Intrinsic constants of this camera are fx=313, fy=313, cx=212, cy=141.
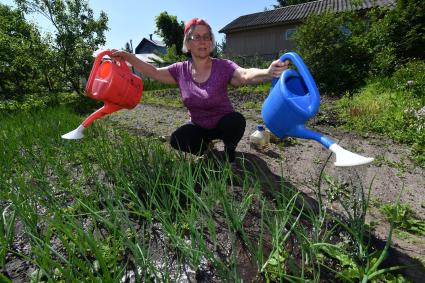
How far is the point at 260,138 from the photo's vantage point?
2.53m

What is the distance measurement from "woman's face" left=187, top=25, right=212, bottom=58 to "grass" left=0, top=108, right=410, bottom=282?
2.25 feet

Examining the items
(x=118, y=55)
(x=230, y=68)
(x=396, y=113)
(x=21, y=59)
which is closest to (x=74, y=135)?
(x=118, y=55)

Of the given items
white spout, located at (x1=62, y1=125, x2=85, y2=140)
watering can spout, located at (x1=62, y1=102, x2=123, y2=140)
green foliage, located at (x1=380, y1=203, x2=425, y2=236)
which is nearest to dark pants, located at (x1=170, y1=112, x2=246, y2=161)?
watering can spout, located at (x1=62, y1=102, x2=123, y2=140)

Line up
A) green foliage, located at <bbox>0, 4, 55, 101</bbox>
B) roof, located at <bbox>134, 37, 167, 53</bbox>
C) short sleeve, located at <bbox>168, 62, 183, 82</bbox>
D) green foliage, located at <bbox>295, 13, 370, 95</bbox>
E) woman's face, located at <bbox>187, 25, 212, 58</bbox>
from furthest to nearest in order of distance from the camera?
1. roof, located at <bbox>134, 37, 167, 53</bbox>
2. green foliage, located at <bbox>0, 4, 55, 101</bbox>
3. green foliage, located at <bbox>295, 13, 370, 95</bbox>
4. short sleeve, located at <bbox>168, 62, 183, 82</bbox>
5. woman's face, located at <bbox>187, 25, 212, 58</bbox>

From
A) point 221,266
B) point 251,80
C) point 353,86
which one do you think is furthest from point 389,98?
point 221,266

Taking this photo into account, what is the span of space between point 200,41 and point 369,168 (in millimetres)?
1500

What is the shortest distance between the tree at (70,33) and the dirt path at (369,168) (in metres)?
6.41

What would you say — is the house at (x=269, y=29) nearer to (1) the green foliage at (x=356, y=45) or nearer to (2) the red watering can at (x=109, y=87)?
(1) the green foliage at (x=356, y=45)

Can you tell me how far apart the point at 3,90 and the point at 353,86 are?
25.2 ft

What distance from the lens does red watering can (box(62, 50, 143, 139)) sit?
1844 mm

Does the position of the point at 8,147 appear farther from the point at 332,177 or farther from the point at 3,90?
the point at 3,90

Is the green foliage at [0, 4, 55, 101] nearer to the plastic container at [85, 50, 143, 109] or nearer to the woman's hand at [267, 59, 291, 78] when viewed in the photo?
the plastic container at [85, 50, 143, 109]

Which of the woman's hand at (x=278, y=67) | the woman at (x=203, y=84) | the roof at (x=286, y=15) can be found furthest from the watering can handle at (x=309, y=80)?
the roof at (x=286, y=15)

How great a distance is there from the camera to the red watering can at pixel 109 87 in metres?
1.84
